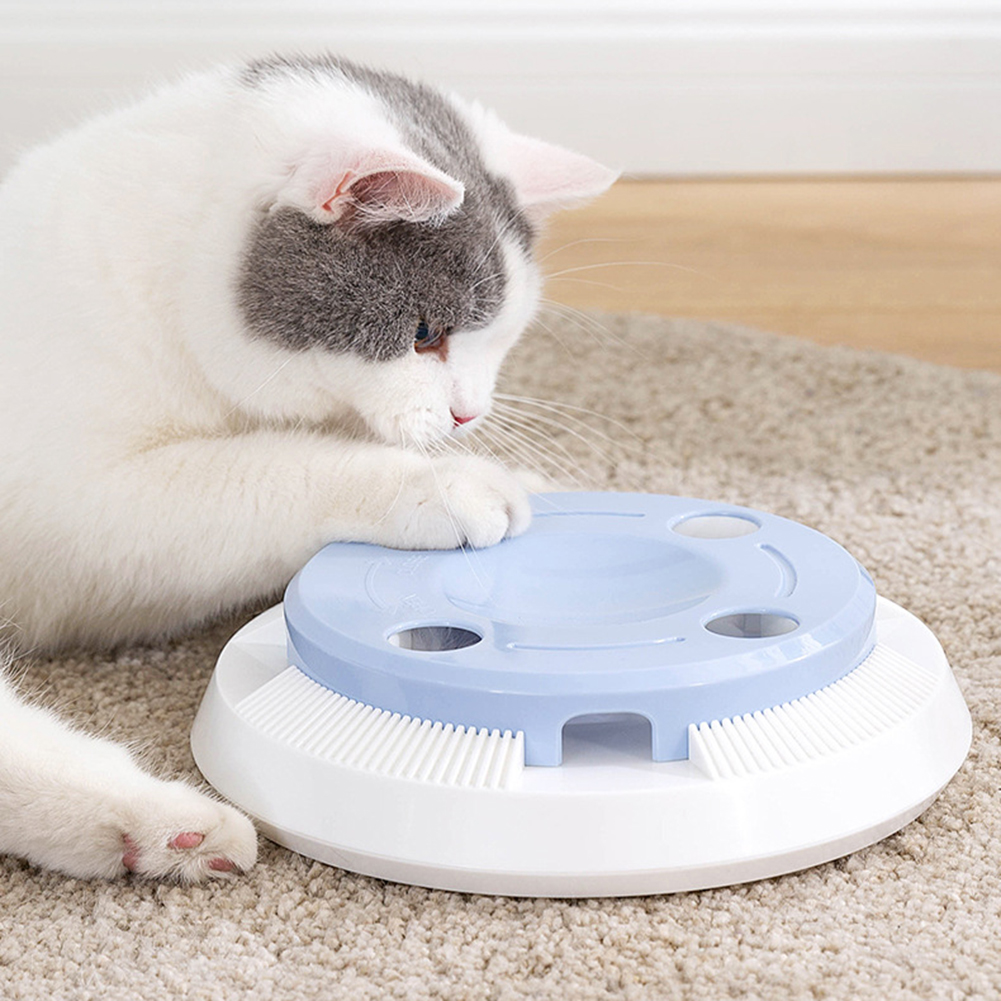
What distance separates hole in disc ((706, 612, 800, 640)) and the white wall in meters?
1.71

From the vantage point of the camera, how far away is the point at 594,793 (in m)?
0.87

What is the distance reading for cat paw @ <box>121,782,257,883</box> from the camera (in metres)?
0.89

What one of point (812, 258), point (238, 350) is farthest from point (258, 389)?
point (812, 258)

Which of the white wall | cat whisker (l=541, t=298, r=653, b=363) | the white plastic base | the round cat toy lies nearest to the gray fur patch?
the round cat toy

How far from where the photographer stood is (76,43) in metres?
2.49

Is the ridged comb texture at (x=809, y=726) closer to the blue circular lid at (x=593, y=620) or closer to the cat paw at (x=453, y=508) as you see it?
the blue circular lid at (x=593, y=620)

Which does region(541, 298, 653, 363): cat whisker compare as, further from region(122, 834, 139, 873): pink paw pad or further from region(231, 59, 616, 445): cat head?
region(122, 834, 139, 873): pink paw pad

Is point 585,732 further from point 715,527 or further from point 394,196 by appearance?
point 394,196

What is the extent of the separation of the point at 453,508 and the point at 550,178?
383 millimetres

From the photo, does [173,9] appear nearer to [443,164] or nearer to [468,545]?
[443,164]

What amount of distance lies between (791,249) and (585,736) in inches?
71.9

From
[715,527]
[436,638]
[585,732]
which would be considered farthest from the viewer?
[715,527]

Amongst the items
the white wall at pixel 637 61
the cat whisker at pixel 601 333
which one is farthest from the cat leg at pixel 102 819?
the white wall at pixel 637 61

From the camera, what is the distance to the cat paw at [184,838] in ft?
2.93
